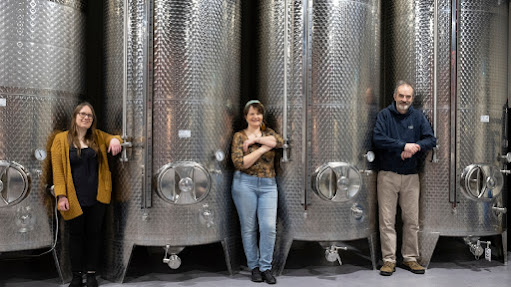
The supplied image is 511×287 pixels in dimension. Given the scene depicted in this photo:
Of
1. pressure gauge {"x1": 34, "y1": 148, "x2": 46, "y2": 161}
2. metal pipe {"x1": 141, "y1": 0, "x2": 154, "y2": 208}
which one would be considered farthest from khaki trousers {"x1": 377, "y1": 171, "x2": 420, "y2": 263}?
pressure gauge {"x1": 34, "y1": 148, "x2": 46, "y2": 161}

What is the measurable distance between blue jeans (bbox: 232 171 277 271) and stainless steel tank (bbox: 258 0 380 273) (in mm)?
292

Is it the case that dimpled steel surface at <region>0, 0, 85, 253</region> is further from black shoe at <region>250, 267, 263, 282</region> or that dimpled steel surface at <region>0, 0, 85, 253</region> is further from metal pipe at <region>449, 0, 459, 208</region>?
metal pipe at <region>449, 0, 459, 208</region>

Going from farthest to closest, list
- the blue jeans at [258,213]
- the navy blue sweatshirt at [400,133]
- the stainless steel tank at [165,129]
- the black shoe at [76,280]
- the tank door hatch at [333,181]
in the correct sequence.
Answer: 1. the navy blue sweatshirt at [400,133]
2. the tank door hatch at [333,181]
3. the blue jeans at [258,213]
4. the stainless steel tank at [165,129]
5. the black shoe at [76,280]

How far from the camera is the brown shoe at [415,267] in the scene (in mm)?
4965

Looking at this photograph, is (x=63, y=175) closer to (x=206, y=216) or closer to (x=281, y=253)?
(x=206, y=216)

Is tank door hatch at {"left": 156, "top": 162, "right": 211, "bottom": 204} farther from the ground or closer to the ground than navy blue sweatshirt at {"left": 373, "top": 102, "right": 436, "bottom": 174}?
closer to the ground

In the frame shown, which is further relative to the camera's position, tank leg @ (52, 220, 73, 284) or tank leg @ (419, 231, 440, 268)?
tank leg @ (419, 231, 440, 268)

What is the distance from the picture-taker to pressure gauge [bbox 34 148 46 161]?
4.32m

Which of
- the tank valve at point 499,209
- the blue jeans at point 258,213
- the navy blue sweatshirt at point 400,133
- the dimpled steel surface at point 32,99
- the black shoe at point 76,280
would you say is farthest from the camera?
the tank valve at point 499,209

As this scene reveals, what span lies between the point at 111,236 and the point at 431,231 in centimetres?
332

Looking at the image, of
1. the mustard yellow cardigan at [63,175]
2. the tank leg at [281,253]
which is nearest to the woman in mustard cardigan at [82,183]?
the mustard yellow cardigan at [63,175]

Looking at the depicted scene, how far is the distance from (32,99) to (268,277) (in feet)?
8.88

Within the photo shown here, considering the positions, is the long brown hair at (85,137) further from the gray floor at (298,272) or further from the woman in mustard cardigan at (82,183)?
the gray floor at (298,272)

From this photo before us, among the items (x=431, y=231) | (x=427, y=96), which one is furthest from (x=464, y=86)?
(x=431, y=231)
